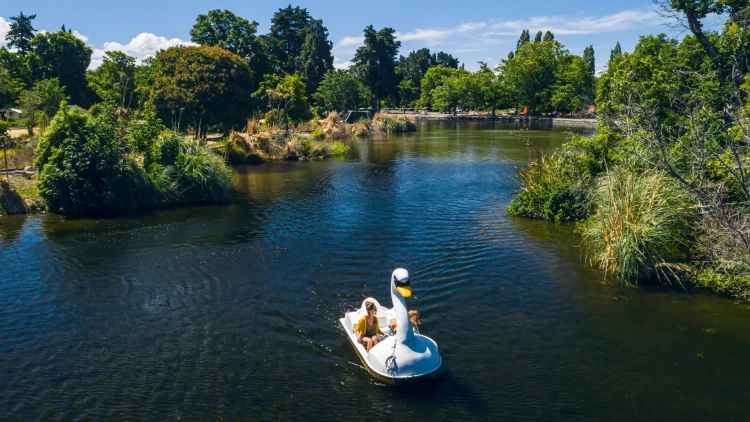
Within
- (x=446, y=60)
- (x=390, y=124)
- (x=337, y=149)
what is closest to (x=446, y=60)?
(x=446, y=60)

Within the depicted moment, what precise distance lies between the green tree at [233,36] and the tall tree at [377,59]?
142 feet

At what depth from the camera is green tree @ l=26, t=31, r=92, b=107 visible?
70.4m

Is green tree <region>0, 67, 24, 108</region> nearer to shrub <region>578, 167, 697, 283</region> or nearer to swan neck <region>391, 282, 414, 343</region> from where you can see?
swan neck <region>391, 282, 414, 343</region>

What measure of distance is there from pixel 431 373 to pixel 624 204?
9737 millimetres

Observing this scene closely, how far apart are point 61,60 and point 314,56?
40701mm

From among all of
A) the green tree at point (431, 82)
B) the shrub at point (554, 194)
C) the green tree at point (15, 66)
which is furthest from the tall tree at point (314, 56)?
the shrub at point (554, 194)

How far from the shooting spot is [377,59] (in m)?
107

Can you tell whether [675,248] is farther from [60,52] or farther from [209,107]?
[60,52]

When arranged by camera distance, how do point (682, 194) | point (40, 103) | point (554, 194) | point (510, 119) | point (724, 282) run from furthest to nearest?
point (510, 119) → point (40, 103) → point (554, 194) → point (682, 194) → point (724, 282)

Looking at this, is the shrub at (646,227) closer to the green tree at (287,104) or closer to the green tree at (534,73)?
the green tree at (287,104)

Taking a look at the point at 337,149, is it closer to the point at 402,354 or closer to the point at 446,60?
the point at 402,354

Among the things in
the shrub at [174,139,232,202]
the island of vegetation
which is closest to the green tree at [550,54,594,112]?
the island of vegetation

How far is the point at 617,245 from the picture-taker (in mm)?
A: 17688

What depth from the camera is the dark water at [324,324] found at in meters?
11.7
